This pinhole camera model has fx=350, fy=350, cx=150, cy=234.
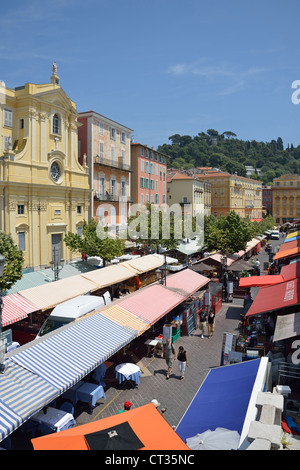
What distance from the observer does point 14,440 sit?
916 cm

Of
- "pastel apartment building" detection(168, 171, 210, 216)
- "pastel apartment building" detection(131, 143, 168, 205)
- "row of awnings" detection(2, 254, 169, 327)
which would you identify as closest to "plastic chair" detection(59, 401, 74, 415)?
"row of awnings" detection(2, 254, 169, 327)

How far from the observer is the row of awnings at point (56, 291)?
1496cm

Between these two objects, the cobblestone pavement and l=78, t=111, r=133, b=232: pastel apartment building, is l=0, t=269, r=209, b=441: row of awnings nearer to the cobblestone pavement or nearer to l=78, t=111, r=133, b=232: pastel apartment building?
the cobblestone pavement

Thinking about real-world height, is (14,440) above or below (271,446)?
below

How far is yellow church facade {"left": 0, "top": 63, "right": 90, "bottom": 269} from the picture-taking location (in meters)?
24.4

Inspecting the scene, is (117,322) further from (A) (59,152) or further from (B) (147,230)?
(B) (147,230)

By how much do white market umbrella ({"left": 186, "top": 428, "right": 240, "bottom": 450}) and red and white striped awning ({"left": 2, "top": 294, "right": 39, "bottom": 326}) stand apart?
10003mm

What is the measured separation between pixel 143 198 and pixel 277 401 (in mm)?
42836

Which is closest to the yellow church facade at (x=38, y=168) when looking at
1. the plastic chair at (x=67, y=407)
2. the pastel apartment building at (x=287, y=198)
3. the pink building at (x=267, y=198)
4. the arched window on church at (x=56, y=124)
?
the arched window on church at (x=56, y=124)

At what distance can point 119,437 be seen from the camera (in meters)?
5.77

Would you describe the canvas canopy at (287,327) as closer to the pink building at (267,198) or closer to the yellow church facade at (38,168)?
the yellow church facade at (38,168)

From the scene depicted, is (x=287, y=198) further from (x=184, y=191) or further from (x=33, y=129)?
(x=33, y=129)

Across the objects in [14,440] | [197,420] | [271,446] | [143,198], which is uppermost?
[143,198]
